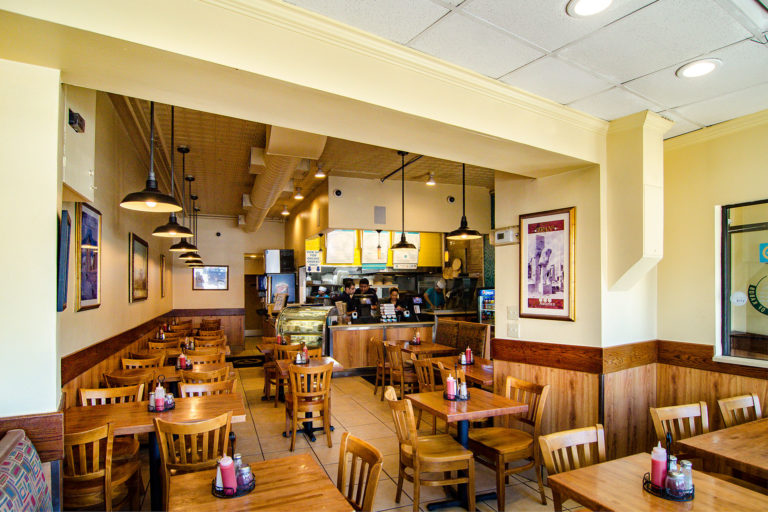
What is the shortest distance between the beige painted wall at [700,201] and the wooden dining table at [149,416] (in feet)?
14.5

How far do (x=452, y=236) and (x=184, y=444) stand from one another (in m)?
4.73

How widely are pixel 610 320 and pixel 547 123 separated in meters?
1.98

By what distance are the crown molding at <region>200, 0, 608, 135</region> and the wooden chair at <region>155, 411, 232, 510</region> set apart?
98.0 inches

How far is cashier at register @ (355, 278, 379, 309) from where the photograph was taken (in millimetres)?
10211

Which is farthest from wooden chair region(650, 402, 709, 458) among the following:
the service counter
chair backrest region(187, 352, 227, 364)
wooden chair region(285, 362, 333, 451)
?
the service counter

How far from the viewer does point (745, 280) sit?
4.25 m

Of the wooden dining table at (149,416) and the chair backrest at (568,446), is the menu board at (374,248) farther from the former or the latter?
the chair backrest at (568,446)

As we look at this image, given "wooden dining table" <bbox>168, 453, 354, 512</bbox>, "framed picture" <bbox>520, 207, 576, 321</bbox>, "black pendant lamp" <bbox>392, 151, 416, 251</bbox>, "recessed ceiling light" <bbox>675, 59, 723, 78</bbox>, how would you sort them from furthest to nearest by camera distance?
1. "black pendant lamp" <bbox>392, 151, 416, 251</bbox>
2. "framed picture" <bbox>520, 207, 576, 321</bbox>
3. "recessed ceiling light" <bbox>675, 59, 723, 78</bbox>
4. "wooden dining table" <bbox>168, 453, 354, 512</bbox>

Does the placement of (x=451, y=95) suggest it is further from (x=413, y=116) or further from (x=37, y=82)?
(x=37, y=82)

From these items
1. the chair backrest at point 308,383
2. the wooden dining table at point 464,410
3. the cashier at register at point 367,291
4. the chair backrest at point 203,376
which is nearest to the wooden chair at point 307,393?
the chair backrest at point 308,383

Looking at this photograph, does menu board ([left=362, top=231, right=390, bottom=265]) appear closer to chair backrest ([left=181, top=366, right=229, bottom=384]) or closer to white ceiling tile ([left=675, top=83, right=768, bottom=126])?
chair backrest ([left=181, top=366, right=229, bottom=384])

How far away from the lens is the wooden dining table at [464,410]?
3.47 m

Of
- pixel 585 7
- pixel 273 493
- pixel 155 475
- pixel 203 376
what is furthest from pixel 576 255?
pixel 155 475

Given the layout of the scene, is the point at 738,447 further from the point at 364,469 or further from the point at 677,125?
the point at 677,125
